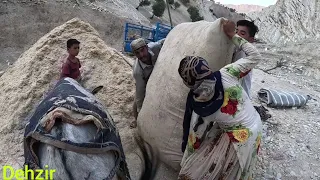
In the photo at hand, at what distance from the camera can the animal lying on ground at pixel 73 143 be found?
1.88m

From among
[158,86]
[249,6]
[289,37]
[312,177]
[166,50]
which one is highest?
[166,50]

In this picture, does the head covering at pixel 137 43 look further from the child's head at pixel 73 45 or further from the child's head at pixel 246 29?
the child's head at pixel 246 29

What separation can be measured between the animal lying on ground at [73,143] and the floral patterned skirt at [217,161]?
0.54 metres

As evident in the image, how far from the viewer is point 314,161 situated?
3.80 meters

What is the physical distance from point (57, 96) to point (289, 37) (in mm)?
18371

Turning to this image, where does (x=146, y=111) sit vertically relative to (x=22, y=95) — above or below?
above

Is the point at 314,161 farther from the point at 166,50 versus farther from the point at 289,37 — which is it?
the point at 289,37

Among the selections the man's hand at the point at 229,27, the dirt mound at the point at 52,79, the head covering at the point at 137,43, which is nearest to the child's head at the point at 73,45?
the dirt mound at the point at 52,79

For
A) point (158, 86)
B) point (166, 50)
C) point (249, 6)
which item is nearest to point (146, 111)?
point (158, 86)

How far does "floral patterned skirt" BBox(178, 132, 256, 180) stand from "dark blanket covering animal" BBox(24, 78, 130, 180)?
54cm

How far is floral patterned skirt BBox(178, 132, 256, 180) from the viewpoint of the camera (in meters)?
2.40

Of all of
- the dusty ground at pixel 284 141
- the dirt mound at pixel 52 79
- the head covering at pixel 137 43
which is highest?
the head covering at pixel 137 43

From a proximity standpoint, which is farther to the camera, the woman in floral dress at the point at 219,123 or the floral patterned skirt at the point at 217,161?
the floral patterned skirt at the point at 217,161

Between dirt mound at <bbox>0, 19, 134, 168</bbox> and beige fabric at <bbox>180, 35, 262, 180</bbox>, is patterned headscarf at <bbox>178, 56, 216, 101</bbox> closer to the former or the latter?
beige fabric at <bbox>180, 35, 262, 180</bbox>
